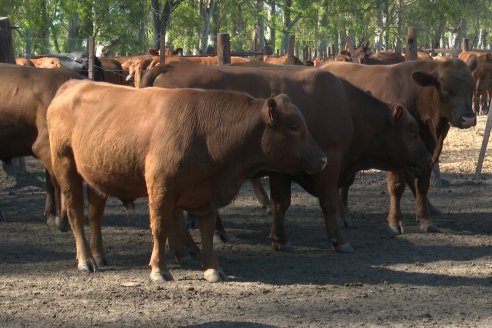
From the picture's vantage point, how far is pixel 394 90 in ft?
33.9

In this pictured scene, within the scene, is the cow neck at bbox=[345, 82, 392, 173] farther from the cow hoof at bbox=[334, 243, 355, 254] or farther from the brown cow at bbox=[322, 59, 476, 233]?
the cow hoof at bbox=[334, 243, 355, 254]

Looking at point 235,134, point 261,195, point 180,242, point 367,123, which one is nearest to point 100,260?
point 180,242

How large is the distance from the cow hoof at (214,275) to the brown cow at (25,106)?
283 cm

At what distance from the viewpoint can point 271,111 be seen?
7.22 m

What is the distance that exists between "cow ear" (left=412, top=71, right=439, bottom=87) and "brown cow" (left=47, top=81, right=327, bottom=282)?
9.64 feet

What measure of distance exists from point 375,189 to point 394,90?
9.82 ft

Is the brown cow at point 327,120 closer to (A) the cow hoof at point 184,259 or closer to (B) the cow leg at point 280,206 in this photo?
(B) the cow leg at point 280,206

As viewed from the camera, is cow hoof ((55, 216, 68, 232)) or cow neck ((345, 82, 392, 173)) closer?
cow neck ((345, 82, 392, 173))

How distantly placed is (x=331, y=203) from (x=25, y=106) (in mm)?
3333

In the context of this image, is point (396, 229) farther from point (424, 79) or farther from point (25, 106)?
point (25, 106)

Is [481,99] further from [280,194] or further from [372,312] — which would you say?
[372,312]

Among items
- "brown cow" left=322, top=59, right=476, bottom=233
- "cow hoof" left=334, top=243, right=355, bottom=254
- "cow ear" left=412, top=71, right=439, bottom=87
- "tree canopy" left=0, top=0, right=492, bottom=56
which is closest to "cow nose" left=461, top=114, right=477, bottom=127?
"brown cow" left=322, top=59, right=476, bottom=233

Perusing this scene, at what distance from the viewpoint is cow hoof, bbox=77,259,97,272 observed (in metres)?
7.91

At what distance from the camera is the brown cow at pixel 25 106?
972 centimetres
